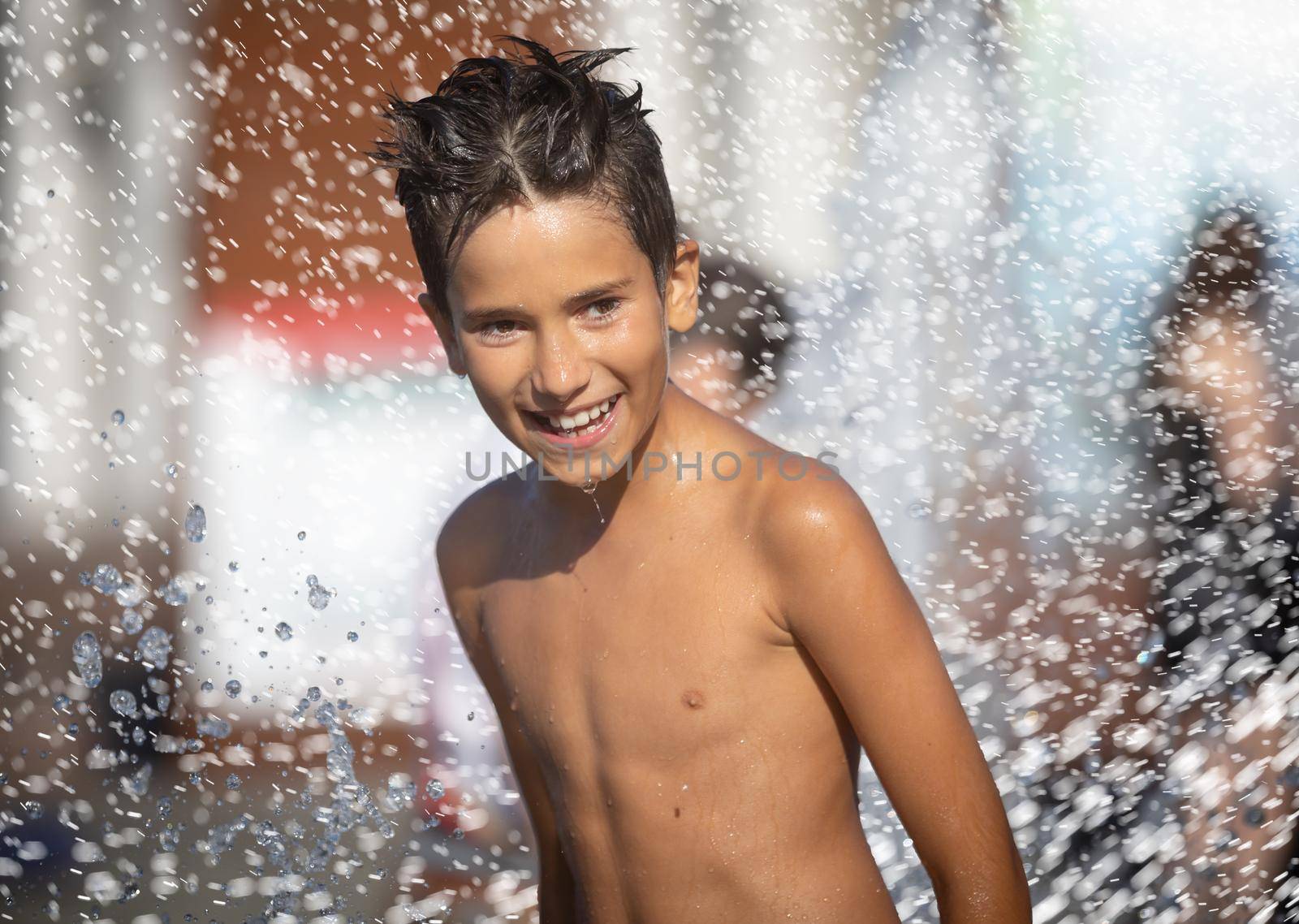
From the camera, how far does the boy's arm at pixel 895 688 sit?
2.91 ft

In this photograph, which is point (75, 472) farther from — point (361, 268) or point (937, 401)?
point (937, 401)

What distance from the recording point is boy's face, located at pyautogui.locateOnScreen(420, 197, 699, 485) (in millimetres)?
878

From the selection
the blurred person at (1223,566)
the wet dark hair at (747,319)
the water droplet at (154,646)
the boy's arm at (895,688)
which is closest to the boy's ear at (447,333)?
the boy's arm at (895,688)

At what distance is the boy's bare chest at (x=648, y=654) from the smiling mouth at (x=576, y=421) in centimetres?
13

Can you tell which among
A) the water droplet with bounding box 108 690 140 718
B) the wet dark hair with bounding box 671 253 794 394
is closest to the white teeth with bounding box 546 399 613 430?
the wet dark hair with bounding box 671 253 794 394

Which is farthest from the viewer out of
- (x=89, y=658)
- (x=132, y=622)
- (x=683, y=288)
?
(x=132, y=622)

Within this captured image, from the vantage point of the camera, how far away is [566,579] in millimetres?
1036

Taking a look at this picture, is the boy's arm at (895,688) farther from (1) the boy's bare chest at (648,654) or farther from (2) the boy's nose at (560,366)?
(2) the boy's nose at (560,366)

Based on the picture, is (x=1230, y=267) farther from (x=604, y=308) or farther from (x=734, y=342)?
(x=604, y=308)

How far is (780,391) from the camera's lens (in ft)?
7.32

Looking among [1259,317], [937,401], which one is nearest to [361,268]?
[937,401]

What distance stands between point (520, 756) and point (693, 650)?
0.28m

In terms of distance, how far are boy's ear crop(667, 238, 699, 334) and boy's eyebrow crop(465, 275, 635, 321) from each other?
0.32 feet

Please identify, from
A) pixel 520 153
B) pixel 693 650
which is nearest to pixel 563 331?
pixel 520 153
